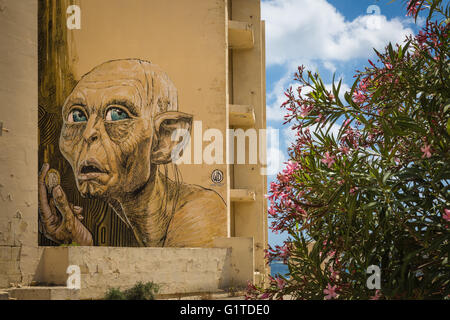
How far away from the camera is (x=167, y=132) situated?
50.9ft

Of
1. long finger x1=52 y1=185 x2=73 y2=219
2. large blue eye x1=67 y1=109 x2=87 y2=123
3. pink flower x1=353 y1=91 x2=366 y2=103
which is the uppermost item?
large blue eye x1=67 y1=109 x2=87 y2=123

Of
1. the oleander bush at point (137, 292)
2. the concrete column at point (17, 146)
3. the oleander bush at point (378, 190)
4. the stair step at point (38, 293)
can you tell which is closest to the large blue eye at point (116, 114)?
the concrete column at point (17, 146)

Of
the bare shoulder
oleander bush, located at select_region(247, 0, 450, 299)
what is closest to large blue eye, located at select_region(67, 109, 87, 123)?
the bare shoulder

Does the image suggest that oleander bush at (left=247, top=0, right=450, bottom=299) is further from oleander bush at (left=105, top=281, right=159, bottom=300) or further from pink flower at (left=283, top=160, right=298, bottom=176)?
oleander bush at (left=105, top=281, right=159, bottom=300)

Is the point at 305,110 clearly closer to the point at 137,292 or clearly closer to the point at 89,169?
the point at 137,292

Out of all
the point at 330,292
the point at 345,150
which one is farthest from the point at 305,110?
the point at 330,292

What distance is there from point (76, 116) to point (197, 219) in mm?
4397

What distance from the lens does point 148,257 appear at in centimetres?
1091

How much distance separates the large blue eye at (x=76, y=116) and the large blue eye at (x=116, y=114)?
0.66 m

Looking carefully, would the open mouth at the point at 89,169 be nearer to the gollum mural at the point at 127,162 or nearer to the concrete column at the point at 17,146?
the gollum mural at the point at 127,162

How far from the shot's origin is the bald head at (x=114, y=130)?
49.8 feet

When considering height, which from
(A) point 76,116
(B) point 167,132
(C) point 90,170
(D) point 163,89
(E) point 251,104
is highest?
(E) point 251,104

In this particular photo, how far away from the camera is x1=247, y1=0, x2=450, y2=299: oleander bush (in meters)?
4.76

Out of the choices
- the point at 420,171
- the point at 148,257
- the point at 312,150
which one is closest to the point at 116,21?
the point at 148,257
